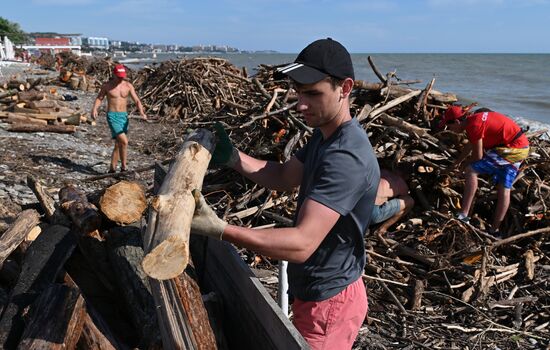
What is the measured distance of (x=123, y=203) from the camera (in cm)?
351

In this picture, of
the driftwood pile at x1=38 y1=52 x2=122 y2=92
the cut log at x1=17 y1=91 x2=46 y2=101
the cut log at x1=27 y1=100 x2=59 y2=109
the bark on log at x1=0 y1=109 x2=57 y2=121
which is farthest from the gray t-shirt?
the driftwood pile at x1=38 y1=52 x2=122 y2=92

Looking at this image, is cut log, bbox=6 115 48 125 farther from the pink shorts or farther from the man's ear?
the man's ear

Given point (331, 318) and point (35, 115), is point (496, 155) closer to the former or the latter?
point (331, 318)

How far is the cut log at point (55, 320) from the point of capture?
233 cm

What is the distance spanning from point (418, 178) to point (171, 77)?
12817mm

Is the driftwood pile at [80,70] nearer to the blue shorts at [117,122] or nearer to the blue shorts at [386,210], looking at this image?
the blue shorts at [117,122]

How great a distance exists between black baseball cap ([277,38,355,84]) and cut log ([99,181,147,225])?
1901 mm

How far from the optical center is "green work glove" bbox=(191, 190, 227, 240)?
204 centimetres

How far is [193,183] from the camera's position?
2.47 metres

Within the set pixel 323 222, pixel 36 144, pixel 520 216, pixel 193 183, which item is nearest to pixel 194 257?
pixel 193 183

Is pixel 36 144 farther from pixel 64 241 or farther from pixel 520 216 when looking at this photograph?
pixel 520 216

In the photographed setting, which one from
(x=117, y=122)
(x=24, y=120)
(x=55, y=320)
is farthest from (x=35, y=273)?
(x=24, y=120)

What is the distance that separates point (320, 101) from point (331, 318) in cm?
105

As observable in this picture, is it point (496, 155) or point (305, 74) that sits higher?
point (305, 74)
